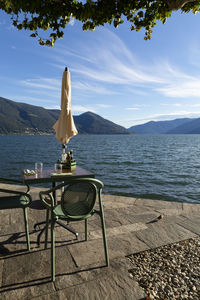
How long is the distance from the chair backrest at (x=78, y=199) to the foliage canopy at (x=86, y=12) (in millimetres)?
2912

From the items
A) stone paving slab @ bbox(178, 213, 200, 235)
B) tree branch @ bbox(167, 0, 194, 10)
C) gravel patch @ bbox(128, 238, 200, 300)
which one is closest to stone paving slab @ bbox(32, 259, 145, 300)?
gravel patch @ bbox(128, 238, 200, 300)

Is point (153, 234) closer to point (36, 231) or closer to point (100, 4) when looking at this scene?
point (36, 231)

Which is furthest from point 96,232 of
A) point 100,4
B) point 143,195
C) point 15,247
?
point 143,195

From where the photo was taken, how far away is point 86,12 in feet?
11.5

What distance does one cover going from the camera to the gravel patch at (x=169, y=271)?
2105 millimetres

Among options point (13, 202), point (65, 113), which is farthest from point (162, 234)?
point (65, 113)

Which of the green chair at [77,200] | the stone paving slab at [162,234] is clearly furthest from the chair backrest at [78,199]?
the stone paving slab at [162,234]

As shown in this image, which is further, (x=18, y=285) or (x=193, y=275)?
(x=193, y=275)

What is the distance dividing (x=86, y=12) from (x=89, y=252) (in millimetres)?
3877

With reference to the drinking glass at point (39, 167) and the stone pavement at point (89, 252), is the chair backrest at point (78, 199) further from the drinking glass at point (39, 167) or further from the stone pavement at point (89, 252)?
the drinking glass at point (39, 167)

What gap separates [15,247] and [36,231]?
1.80ft

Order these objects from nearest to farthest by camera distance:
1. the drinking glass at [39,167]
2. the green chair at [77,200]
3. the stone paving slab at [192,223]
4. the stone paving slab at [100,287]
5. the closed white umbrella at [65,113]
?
the stone paving slab at [100,287] < the green chair at [77,200] < the stone paving slab at [192,223] < the drinking glass at [39,167] < the closed white umbrella at [65,113]

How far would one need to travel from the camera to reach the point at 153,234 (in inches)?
133

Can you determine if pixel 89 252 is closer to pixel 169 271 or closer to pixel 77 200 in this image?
pixel 77 200
